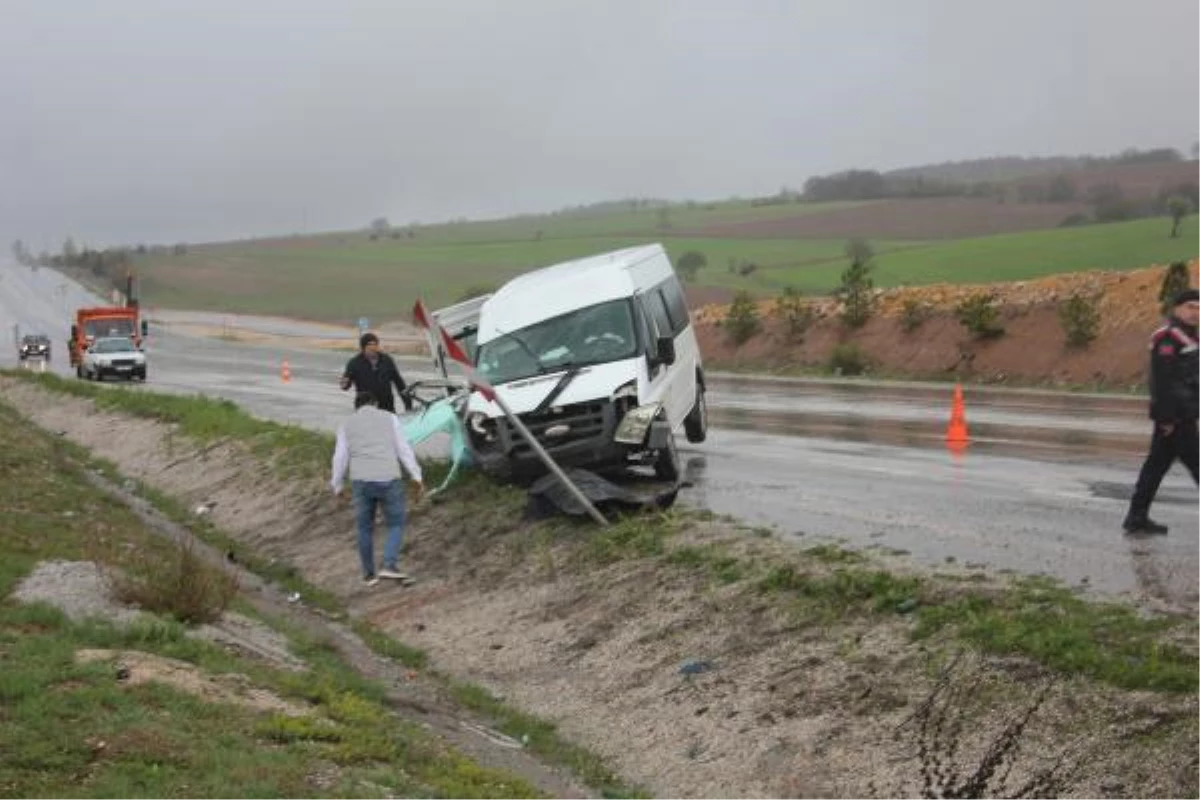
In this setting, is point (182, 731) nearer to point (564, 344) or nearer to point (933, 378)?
point (564, 344)

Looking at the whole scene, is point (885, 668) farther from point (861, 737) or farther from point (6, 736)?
point (6, 736)

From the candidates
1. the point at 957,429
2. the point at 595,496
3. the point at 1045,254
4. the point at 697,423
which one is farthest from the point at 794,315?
the point at 595,496

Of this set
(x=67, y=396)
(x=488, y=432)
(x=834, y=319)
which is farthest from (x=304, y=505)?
(x=834, y=319)

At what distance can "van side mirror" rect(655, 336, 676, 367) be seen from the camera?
14117mm

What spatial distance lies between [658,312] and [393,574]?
5114 mm

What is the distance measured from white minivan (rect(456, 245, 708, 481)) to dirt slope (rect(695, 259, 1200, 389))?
58.2 feet

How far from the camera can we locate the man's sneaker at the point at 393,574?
1254 centimetres

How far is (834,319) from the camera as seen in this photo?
4200 cm

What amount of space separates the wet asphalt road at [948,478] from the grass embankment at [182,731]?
4248 mm

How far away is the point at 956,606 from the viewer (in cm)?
817

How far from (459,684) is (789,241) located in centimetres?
9322

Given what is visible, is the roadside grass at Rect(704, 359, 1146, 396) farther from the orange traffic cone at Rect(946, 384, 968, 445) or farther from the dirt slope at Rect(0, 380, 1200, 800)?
the dirt slope at Rect(0, 380, 1200, 800)

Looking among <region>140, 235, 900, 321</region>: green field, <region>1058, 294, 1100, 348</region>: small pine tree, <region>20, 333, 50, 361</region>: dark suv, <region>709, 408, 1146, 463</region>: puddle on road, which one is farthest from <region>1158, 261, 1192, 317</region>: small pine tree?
<region>20, 333, 50, 361</region>: dark suv

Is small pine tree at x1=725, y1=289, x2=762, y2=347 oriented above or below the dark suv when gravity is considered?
above
